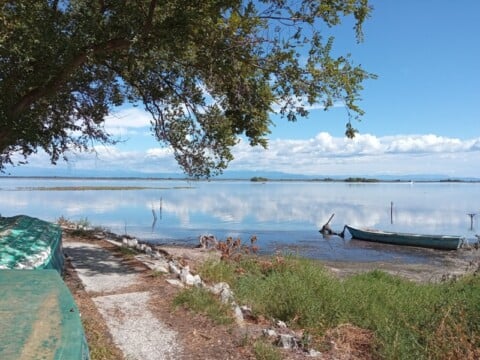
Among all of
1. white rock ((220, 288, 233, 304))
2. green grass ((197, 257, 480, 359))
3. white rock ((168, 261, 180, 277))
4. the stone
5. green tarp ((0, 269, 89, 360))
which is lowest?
green grass ((197, 257, 480, 359))

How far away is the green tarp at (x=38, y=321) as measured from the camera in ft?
10.3

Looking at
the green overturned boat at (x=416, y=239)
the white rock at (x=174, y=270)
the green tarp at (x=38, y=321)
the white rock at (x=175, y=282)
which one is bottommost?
the green overturned boat at (x=416, y=239)

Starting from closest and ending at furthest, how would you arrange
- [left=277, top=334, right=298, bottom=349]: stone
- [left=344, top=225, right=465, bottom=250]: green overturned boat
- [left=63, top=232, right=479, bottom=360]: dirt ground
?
1. [left=63, top=232, right=479, bottom=360]: dirt ground
2. [left=277, top=334, right=298, bottom=349]: stone
3. [left=344, top=225, right=465, bottom=250]: green overturned boat

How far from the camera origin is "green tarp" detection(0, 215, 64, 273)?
7.62 metres

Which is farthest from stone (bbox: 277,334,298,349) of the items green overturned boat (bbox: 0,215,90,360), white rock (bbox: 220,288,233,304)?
green overturned boat (bbox: 0,215,90,360)

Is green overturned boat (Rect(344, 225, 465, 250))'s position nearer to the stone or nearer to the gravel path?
the gravel path

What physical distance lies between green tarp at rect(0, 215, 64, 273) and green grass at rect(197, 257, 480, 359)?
331cm

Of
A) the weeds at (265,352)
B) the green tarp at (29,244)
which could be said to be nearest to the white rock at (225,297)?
the weeds at (265,352)

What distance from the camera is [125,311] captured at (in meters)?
7.31

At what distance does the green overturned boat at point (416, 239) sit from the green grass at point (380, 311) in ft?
66.3

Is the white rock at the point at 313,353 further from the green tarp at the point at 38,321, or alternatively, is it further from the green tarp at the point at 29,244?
the green tarp at the point at 29,244

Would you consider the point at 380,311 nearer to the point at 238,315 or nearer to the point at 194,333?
the point at 238,315

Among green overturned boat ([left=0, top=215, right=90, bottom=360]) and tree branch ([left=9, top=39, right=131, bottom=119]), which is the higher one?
tree branch ([left=9, top=39, right=131, bottom=119])

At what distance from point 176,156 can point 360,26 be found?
6.37m
